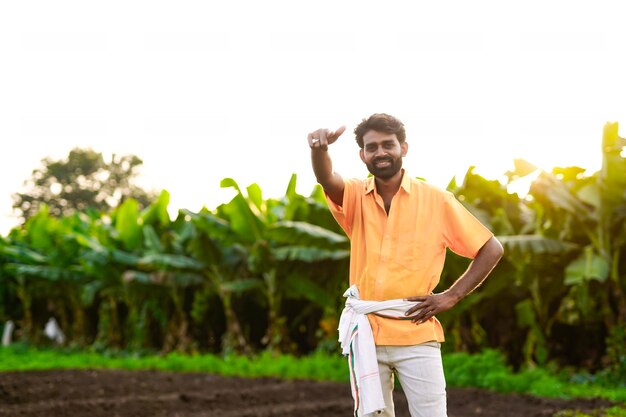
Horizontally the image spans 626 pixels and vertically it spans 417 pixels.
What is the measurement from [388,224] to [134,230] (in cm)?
1195

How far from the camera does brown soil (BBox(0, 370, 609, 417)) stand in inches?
286

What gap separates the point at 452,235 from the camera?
3197 mm

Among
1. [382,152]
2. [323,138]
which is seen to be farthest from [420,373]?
[323,138]

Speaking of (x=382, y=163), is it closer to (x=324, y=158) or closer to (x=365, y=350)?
(x=324, y=158)

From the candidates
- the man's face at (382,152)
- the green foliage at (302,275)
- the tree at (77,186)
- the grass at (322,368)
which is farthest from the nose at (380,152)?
the tree at (77,186)

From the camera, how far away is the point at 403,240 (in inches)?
122

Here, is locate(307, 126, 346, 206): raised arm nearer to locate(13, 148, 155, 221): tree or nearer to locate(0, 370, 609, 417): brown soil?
locate(0, 370, 609, 417): brown soil

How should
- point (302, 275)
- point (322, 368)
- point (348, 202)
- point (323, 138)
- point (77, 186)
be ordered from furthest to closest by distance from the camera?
point (77, 186)
point (302, 275)
point (322, 368)
point (348, 202)
point (323, 138)

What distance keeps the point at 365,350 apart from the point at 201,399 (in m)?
5.38

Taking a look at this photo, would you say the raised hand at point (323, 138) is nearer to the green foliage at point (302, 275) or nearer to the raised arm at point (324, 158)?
the raised arm at point (324, 158)

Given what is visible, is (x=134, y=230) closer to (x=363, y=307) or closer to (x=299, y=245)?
(x=299, y=245)

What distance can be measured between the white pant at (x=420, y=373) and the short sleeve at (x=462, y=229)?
0.40 meters

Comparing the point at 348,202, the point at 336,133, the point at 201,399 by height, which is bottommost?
the point at 201,399

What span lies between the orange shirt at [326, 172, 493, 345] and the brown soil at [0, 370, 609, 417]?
4.22 metres
